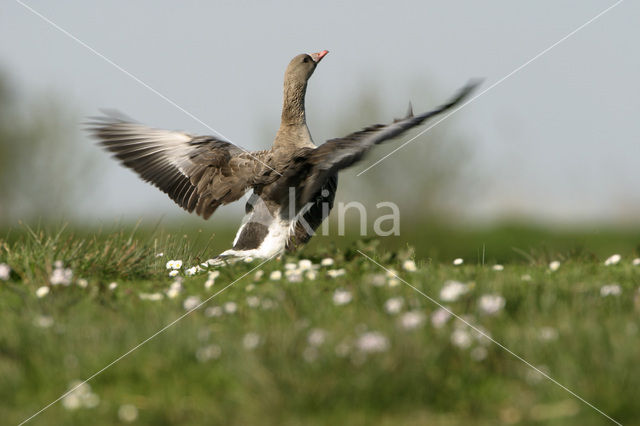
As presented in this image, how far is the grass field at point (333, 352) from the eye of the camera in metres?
3.69

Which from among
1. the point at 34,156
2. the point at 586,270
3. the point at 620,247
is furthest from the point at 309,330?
the point at 34,156

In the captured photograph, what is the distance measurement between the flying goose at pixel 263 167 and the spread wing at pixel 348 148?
1 centimetres

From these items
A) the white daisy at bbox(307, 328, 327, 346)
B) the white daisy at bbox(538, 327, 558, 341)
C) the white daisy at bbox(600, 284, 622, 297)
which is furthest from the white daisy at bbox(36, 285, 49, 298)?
the white daisy at bbox(600, 284, 622, 297)

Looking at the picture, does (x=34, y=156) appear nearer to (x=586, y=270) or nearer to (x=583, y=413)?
(x=586, y=270)

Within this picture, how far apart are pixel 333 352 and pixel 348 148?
11.9 feet

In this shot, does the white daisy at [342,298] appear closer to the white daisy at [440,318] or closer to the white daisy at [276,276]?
the white daisy at [440,318]

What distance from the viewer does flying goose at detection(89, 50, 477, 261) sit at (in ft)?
24.6

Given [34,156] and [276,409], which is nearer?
[276,409]

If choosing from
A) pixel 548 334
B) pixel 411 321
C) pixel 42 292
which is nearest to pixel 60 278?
pixel 42 292

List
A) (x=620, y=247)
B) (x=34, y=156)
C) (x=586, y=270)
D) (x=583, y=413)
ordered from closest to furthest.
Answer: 1. (x=583, y=413)
2. (x=586, y=270)
3. (x=620, y=247)
4. (x=34, y=156)

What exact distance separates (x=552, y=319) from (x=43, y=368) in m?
3.58

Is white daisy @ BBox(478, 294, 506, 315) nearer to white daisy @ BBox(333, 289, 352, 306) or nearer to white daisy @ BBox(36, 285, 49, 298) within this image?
white daisy @ BBox(333, 289, 352, 306)

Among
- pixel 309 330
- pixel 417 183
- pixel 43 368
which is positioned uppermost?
pixel 417 183

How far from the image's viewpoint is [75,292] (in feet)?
20.3
